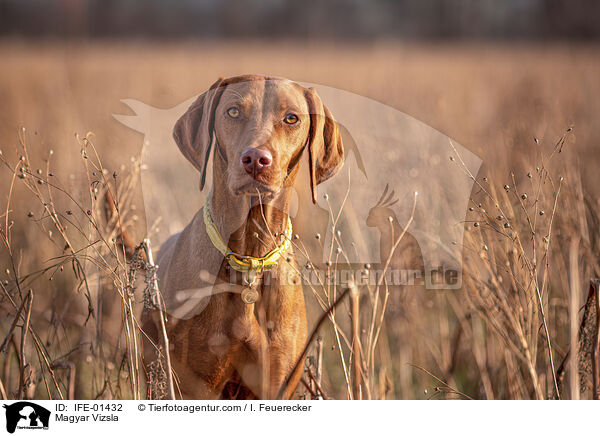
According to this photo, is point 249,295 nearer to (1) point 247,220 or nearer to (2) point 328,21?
(1) point 247,220

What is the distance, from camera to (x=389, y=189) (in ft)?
4.73

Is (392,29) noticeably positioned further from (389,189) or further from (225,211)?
(225,211)

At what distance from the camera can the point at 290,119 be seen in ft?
3.96

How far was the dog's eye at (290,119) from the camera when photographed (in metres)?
1.20

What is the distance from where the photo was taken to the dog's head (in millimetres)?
1164

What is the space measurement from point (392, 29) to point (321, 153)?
1.67 metres

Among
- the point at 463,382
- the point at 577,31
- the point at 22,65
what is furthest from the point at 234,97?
the point at 577,31

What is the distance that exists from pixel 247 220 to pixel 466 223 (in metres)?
0.58

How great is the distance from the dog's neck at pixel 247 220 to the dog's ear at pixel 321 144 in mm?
91

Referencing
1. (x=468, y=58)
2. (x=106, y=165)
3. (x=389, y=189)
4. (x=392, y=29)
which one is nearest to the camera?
(x=389, y=189)
